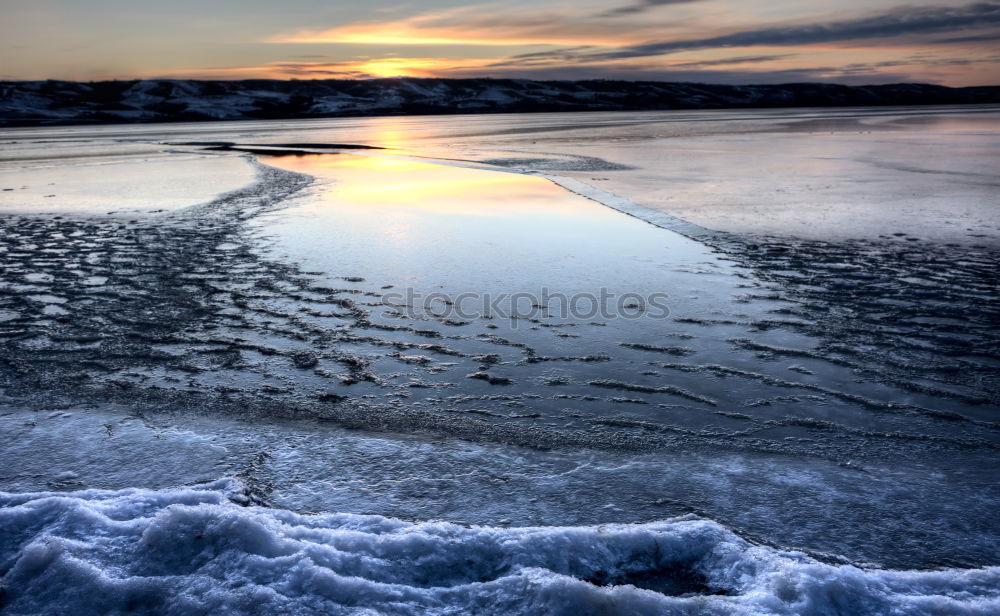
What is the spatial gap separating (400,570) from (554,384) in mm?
1732

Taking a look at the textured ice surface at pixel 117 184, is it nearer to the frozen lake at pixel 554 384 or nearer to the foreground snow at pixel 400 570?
the frozen lake at pixel 554 384

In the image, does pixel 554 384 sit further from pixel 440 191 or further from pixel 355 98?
pixel 355 98

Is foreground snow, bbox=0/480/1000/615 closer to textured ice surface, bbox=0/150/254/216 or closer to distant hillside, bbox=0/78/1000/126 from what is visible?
textured ice surface, bbox=0/150/254/216

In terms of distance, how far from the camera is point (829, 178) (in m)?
13.6

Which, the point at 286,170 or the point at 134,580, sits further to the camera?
the point at 286,170

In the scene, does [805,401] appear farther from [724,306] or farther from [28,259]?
[28,259]

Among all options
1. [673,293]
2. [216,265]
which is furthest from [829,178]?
[216,265]

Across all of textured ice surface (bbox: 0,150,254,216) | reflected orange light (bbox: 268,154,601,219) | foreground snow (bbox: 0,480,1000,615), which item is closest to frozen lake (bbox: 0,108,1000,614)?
foreground snow (bbox: 0,480,1000,615)

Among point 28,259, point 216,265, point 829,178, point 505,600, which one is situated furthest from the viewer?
point 829,178

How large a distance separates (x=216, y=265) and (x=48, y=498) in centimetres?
437

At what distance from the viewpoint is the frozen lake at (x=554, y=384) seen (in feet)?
8.46

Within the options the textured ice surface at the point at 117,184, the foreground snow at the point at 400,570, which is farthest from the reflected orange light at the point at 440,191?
the foreground snow at the point at 400,570

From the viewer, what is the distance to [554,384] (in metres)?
3.84

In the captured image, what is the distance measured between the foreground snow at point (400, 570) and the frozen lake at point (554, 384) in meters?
0.02
